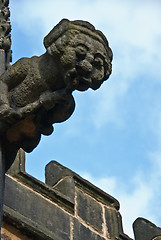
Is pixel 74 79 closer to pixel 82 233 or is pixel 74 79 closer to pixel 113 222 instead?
pixel 82 233

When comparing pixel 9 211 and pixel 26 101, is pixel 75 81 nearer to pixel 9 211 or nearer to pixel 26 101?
pixel 26 101

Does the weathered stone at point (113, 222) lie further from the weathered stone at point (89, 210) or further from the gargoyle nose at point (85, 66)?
the gargoyle nose at point (85, 66)

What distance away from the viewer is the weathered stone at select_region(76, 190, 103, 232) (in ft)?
24.9

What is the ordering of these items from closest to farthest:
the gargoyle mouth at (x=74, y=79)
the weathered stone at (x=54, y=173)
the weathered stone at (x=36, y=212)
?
the gargoyle mouth at (x=74, y=79), the weathered stone at (x=36, y=212), the weathered stone at (x=54, y=173)

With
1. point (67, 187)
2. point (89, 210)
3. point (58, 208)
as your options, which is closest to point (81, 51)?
point (58, 208)

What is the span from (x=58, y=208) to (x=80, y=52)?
313 centimetres

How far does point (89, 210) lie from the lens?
25.4 feet

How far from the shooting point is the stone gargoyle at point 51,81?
4.39 metres

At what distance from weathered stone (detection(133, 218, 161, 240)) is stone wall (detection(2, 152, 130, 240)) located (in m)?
0.14

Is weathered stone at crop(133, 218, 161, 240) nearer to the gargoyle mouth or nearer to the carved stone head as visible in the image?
the carved stone head

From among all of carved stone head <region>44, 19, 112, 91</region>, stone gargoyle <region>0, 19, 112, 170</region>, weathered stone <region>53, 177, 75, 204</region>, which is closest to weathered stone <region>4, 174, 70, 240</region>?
weathered stone <region>53, 177, 75, 204</region>

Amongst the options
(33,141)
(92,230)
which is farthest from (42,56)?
(92,230)

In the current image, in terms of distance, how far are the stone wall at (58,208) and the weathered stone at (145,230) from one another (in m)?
0.14

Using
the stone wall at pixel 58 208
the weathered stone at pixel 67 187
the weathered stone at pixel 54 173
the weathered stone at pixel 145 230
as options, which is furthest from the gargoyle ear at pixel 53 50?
the weathered stone at pixel 145 230
